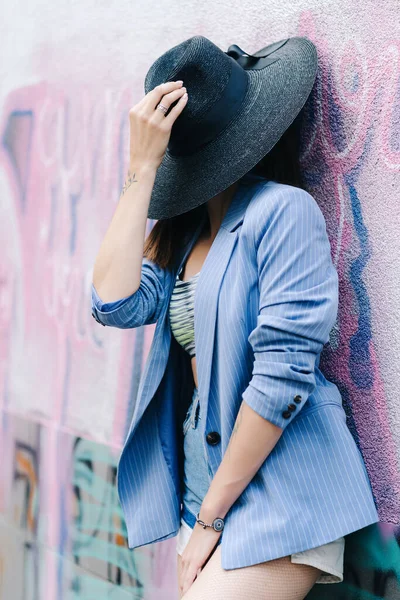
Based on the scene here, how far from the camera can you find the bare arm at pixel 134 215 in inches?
71.2

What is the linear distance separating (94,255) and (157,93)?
1.39 meters

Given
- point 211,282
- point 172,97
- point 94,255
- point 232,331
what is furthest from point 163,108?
point 94,255

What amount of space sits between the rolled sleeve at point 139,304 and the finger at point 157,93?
465 millimetres

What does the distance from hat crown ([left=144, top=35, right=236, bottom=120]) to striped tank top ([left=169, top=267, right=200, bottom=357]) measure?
1.44ft

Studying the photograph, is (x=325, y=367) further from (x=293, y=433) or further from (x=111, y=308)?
(x=111, y=308)

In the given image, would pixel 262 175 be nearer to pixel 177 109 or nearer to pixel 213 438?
pixel 177 109

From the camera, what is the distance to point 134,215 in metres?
1.83

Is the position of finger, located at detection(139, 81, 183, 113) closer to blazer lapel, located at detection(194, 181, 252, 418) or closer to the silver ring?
the silver ring

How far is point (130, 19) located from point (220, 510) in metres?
1.98

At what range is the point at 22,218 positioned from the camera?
352 centimetres

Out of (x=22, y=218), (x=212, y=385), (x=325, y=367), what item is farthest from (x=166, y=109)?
(x=22, y=218)

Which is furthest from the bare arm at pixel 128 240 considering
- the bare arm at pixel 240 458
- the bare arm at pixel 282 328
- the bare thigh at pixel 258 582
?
the bare thigh at pixel 258 582

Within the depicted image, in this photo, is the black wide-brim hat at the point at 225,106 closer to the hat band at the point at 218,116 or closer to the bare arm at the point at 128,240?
the hat band at the point at 218,116

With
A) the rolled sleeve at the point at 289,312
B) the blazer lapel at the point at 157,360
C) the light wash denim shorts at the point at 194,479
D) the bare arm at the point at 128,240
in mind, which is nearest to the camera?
the rolled sleeve at the point at 289,312
